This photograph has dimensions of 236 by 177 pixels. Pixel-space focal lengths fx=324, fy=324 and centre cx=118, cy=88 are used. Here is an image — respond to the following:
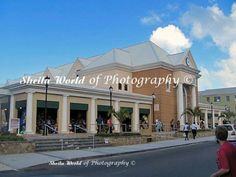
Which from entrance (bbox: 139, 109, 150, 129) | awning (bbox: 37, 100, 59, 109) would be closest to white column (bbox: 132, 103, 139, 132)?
entrance (bbox: 139, 109, 150, 129)

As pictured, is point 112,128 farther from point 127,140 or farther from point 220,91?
point 220,91

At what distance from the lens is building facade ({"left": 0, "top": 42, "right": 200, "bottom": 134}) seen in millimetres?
31719

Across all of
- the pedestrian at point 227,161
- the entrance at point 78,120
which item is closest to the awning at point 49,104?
the entrance at point 78,120

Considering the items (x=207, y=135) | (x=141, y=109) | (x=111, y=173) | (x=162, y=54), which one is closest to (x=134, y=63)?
(x=162, y=54)

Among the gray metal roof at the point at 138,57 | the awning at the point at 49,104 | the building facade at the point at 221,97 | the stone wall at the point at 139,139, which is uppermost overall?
the gray metal roof at the point at 138,57

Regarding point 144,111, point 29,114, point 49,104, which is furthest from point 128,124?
point 29,114

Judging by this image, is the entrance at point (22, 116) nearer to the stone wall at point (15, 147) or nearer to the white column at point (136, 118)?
the stone wall at point (15, 147)

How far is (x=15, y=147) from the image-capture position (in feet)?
62.0

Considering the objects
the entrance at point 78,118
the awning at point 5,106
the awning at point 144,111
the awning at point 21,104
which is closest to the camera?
the awning at point 21,104

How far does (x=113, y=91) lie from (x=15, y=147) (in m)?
21.3

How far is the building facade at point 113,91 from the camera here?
104ft

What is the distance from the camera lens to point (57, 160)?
630 inches

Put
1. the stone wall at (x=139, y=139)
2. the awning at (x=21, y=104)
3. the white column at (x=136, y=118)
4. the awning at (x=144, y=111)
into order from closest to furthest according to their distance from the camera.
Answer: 1. the stone wall at (x=139, y=139)
2. the awning at (x=21, y=104)
3. the white column at (x=136, y=118)
4. the awning at (x=144, y=111)

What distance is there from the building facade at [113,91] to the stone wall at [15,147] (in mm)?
10325
